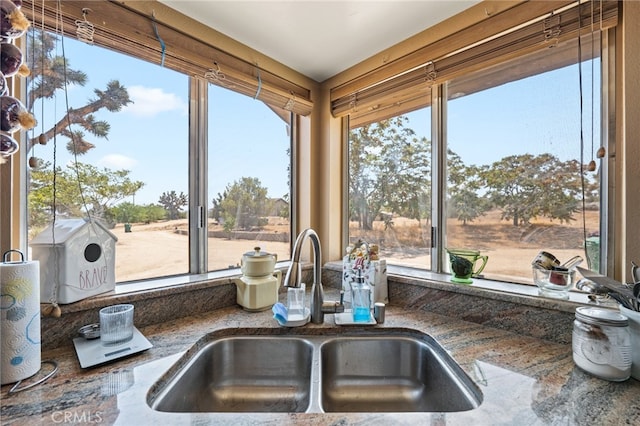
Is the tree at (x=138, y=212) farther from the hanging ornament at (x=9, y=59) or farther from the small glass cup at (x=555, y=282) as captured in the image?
the small glass cup at (x=555, y=282)

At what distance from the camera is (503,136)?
48.4 inches

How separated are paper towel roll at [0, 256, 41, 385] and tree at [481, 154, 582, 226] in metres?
1.71

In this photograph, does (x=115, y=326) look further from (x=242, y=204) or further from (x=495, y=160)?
(x=495, y=160)

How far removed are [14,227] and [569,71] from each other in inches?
85.6

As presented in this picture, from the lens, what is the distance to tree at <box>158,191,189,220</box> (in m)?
1.32

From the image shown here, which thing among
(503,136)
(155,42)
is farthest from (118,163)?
(503,136)

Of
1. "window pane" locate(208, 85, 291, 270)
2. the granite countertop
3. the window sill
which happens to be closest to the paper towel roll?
the granite countertop

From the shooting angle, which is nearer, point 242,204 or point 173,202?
point 173,202

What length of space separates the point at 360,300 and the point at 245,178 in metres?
0.96

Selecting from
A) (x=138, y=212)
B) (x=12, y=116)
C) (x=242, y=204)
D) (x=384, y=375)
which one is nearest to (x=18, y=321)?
(x=12, y=116)

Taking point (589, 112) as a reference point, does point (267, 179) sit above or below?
below

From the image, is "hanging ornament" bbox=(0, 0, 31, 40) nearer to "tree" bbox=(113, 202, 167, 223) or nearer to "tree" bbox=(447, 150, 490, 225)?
"tree" bbox=(113, 202, 167, 223)

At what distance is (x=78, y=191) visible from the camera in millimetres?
1090

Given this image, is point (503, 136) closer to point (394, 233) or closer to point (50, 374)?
point (394, 233)
